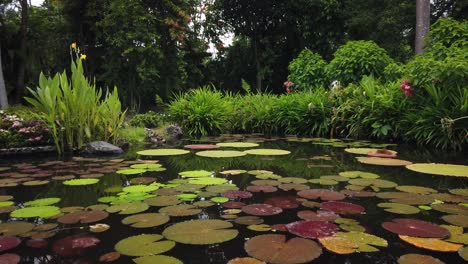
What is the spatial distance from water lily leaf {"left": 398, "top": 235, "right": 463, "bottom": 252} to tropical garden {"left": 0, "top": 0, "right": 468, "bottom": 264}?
1 centimetres

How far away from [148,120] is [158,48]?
3200mm

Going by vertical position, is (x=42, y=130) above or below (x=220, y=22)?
below

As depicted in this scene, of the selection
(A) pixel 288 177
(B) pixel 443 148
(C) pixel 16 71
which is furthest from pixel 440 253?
(C) pixel 16 71

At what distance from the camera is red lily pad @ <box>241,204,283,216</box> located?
80.0 inches

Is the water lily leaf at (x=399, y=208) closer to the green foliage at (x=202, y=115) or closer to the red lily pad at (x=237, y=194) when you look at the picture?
the red lily pad at (x=237, y=194)

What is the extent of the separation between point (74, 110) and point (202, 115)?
2.80 metres

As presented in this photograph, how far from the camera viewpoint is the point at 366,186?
8.66 feet

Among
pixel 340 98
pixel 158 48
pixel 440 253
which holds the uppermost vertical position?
pixel 158 48

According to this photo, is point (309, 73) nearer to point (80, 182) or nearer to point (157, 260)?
point (80, 182)

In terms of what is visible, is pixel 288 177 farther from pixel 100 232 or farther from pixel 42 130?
pixel 42 130

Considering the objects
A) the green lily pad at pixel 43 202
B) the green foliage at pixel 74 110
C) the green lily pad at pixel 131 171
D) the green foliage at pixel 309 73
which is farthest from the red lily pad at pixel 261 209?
the green foliage at pixel 309 73

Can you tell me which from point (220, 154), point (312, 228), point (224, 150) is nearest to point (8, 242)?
point (312, 228)

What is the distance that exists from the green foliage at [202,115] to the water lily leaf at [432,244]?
5241mm

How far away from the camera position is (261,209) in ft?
6.87
